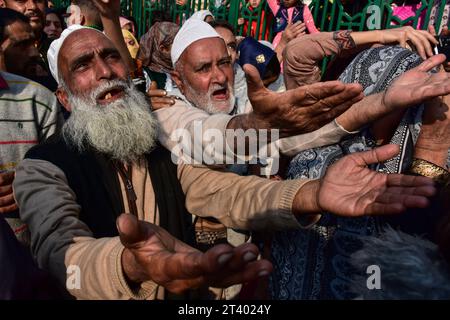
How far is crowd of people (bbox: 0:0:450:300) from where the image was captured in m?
1.37

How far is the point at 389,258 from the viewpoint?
1.51 meters

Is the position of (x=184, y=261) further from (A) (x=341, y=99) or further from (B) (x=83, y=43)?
(B) (x=83, y=43)

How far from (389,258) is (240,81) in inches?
91.5

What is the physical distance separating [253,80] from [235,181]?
753 mm

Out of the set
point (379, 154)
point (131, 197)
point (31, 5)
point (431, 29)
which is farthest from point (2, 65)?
point (431, 29)

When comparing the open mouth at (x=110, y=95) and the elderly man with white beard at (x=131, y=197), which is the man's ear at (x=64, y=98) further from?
the open mouth at (x=110, y=95)

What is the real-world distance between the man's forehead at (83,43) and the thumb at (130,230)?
135cm

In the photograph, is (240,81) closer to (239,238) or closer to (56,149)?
(239,238)

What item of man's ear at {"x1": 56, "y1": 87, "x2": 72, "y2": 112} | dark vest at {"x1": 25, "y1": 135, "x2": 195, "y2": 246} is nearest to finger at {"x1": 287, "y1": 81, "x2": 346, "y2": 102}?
dark vest at {"x1": 25, "y1": 135, "x2": 195, "y2": 246}

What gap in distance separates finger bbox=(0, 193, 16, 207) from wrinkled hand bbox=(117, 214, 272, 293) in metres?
1.02

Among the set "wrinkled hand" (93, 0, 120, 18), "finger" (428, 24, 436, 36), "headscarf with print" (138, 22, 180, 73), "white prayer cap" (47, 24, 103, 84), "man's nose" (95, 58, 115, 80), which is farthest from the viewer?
"headscarf with print" (138, 22, 180, 73)

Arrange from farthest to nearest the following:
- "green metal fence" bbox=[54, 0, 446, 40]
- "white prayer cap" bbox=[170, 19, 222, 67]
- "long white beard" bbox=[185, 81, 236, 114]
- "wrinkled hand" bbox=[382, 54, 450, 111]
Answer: "green metal fence" bbox=[54, 0, 446, 40], "white prayer cap" bbox=[170, 19, 222, 67], "long white beard" bbox=[185, 81, 236, 114], "wrinkled hand" bbox=[382, 54, 450, 111]

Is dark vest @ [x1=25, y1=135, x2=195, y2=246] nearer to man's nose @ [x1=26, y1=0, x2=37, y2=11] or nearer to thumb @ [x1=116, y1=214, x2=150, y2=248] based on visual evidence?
thumb @ [x1=116, y1=214, x2=150, y2=248]

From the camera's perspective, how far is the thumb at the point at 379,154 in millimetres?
1476
